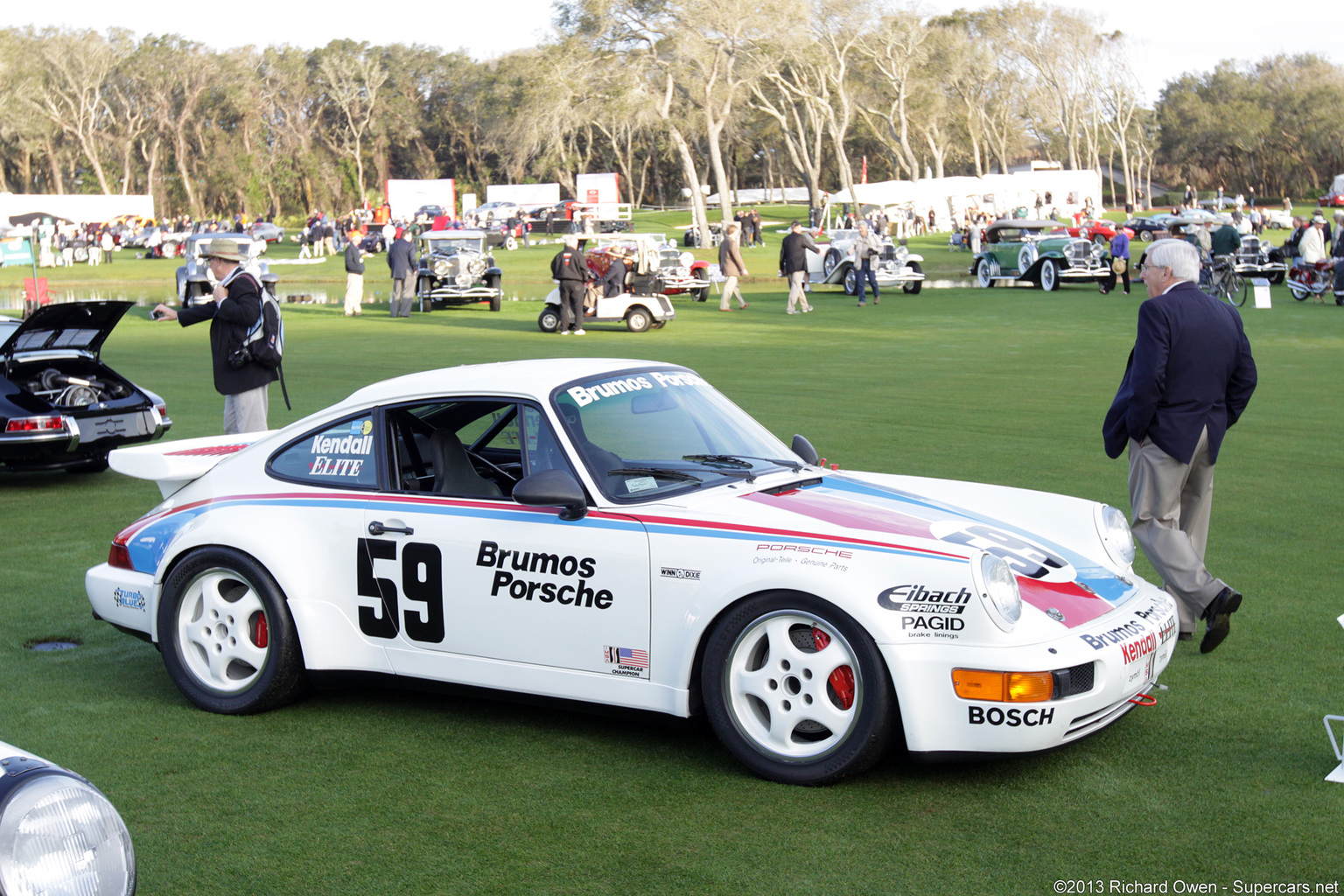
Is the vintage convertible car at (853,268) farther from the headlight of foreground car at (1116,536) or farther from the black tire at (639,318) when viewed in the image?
the headlight of foreground car at (1116,536)

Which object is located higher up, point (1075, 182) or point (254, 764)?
point (1075, 182)

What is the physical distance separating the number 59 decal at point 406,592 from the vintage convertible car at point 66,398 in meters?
5.74

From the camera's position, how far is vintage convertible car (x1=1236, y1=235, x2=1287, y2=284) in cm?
3366

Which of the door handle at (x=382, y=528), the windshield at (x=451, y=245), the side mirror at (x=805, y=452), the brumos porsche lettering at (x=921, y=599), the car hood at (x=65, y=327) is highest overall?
the windshield at (x=451, y=245)

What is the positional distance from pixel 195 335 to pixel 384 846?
2423 centimetres

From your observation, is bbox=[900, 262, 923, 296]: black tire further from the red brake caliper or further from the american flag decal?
the red brake caliper

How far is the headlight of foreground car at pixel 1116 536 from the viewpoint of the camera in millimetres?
5215

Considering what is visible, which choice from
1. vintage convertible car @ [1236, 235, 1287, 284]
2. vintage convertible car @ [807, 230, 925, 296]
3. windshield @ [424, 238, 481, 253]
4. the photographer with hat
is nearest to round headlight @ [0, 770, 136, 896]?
the photographer with hat

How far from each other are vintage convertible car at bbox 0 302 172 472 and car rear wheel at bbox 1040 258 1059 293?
27.2m

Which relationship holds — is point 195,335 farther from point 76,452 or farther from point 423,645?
point 423,645

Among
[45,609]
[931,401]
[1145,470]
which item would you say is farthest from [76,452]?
[931,401]

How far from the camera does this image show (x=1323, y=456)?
35.4 feet

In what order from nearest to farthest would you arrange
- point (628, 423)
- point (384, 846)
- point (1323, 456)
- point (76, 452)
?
point (384, 846)
point (628, 423)
point (76, 452)
point (1323, 456)

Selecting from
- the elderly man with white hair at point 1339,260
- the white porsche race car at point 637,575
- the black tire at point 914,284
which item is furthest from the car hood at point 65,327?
the black tire at point 914,284
